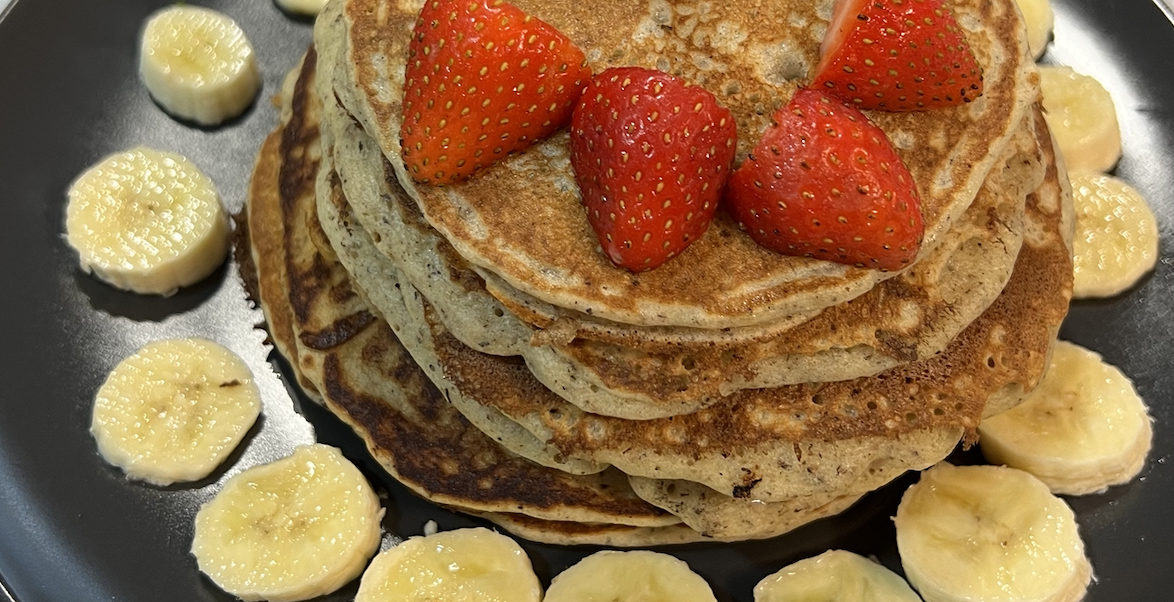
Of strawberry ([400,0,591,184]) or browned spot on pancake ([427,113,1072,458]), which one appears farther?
browned spot on pancake ([427,113,1072,458])

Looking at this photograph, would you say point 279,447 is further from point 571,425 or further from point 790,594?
point 790,594

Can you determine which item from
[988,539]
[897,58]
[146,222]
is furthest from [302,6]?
[988,539]

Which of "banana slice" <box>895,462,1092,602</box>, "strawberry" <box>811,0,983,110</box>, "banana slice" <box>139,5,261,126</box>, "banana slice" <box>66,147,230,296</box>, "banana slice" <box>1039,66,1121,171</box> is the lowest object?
"banana slice" <box>66,147,230,296</box>

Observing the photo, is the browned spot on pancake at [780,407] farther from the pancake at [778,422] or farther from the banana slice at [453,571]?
the banana slice at [453,571]

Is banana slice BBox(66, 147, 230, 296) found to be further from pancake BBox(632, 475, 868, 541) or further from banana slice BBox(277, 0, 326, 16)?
pancake BBox(632, 475, 868, 541)

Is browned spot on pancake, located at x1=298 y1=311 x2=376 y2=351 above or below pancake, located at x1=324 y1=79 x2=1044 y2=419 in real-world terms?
below

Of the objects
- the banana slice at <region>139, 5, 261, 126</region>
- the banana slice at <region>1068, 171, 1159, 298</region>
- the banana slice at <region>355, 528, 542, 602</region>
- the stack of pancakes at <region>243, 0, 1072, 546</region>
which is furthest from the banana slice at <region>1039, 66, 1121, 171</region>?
the banana slice at <region>139, 5, 261, 126</region>

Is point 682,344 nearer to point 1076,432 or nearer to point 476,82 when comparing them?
point 476,82
